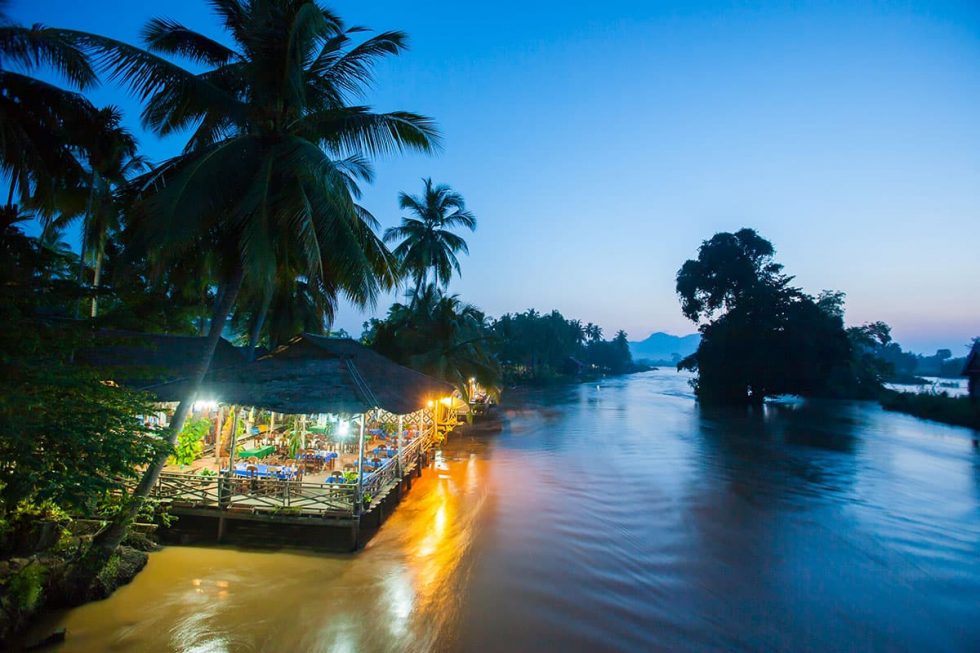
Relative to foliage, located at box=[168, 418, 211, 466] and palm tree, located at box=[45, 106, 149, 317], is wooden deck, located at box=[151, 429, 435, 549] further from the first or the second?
palm tree, located at box=[45, 106, 149, 317]

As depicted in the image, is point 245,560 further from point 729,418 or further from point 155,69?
point 729,418

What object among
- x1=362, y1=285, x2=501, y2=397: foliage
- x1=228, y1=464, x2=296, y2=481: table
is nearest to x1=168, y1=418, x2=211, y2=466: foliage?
x1=228, y1=464, x2=296, y2=481: table

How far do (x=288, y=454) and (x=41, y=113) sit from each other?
31.9ft

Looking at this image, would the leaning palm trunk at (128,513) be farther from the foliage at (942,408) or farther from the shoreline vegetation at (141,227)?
the foliage at (942,408)

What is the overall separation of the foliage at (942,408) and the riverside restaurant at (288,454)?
40121mm

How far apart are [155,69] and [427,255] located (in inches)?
743

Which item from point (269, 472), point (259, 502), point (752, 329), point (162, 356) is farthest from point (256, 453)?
point (752, 329)

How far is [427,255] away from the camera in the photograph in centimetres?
2636

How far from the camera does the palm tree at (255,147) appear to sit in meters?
7.53

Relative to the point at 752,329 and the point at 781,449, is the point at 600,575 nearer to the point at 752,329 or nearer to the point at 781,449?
the point at 781,449

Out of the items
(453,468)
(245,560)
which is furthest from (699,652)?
(453,468)

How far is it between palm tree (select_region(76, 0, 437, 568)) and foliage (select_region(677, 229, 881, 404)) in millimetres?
42270

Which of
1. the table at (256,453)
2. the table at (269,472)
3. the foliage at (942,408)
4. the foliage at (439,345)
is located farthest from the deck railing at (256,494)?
the foliage at (942,408)

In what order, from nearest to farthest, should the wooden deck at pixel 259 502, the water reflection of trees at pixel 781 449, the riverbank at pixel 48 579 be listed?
the riverbank at pixel 48 579
the wooden deck at pixel 259 502
the water reflection of trees at pixel 781 449
